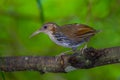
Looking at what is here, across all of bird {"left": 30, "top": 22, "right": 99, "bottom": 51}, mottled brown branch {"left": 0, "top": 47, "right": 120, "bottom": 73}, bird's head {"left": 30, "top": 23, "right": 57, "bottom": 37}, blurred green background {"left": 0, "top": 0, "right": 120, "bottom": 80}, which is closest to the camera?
mottled brown branch {"left": 0, "top": 47, "right": 120, "bottom": 73}

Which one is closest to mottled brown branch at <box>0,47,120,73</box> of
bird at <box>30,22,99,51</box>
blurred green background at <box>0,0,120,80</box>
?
bird at <box>30,22,99,51</box>

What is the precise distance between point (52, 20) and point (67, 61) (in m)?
0.51

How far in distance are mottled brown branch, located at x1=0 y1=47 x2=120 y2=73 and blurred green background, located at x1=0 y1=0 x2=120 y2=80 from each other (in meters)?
0.42

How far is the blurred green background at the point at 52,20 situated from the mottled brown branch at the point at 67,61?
1.39 ft

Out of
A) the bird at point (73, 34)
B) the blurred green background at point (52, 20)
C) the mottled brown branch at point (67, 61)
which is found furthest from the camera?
the blurred green background at point (52, 20)

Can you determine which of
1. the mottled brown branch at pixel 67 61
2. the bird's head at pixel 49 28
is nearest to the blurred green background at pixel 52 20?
the bird's head at pixel 49 28

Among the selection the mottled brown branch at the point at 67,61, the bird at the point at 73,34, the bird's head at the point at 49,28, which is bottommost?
the mottled brown branch at the point at 67,61

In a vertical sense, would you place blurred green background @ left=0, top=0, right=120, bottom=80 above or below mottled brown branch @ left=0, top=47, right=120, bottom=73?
above

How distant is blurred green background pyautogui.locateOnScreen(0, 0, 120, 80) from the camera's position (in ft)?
4.55

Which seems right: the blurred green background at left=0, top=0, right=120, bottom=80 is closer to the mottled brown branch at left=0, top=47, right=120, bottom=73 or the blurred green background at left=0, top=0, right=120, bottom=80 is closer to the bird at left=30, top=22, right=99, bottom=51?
the bird at left=30, top=22, right=99, bottom=51

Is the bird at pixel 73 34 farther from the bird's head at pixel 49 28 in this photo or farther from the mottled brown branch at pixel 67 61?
the mottled brown branch at pixel 67 61

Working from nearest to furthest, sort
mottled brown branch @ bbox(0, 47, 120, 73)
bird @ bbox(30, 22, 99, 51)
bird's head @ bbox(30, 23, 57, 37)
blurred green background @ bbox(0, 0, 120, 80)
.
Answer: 1. mottled brown branch @ bbox(0, 47, 120, 73)
2. bird @ bbox(30, 22, 99, 51)
3. bird's head @ bbox(30, 23, 57, 37)
4. blurred green background @ bbox(0, 0, 120, 80)

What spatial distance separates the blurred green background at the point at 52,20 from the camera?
54.6 inches

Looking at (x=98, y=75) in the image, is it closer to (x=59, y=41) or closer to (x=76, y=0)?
(x=76, y=0)
